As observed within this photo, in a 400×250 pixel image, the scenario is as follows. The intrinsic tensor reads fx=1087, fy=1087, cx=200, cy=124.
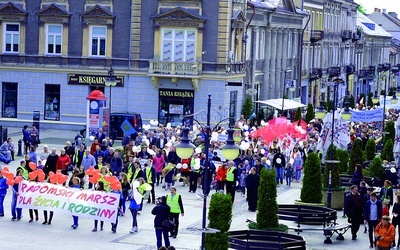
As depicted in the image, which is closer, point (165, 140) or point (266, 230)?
point (266, 230)

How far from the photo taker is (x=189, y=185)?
125 ft

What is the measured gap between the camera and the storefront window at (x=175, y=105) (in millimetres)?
56219

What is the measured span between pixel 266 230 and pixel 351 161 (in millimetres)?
12897

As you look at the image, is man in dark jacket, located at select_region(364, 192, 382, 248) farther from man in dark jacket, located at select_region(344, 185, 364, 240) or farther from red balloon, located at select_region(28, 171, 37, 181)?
red balloon, located at select_region(28, 171, 37, 181)

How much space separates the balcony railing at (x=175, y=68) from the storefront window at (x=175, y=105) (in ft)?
4.06

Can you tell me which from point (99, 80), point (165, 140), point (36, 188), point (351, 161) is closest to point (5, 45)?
point (99, 80)

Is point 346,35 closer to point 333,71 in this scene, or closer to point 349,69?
point 349,69

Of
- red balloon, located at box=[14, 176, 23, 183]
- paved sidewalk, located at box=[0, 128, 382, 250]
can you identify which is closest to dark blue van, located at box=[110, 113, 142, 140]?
paved sidewalk, located at box=[0, 128, 382, 250]

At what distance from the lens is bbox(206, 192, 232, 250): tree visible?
2298cm

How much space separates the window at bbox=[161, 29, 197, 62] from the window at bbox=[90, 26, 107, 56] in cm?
322

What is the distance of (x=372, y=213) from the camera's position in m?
27.5

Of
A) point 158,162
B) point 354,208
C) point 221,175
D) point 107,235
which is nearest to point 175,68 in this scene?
point 158,162

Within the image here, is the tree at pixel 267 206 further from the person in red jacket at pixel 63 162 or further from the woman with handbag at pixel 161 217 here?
the person in red jacket at pixel 63 162

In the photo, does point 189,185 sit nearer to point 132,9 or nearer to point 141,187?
point 141,187
